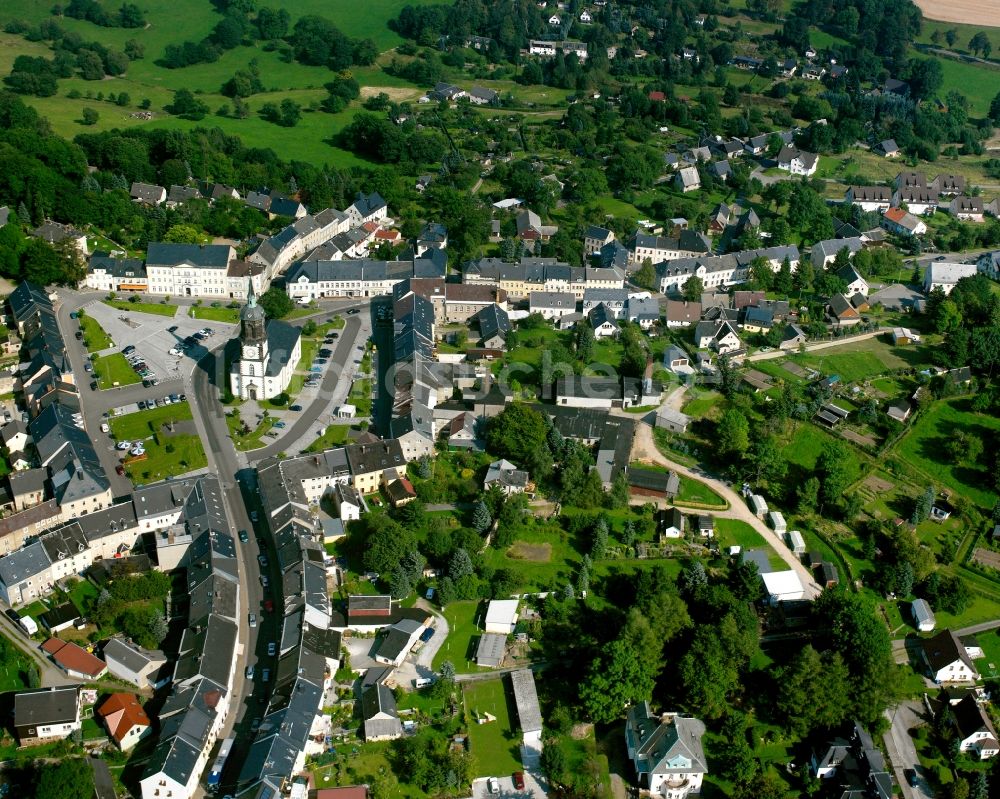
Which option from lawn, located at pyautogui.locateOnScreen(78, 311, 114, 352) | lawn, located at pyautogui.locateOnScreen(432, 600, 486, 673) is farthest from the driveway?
lawn, located at pyautogui.locateOnScreen(78, 311, 114, 352)

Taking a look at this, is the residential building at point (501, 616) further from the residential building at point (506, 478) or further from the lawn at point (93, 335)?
the lawn at point (93, 335)

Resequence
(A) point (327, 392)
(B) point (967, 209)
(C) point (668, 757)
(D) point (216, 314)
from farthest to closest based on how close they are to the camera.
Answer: (B) point (967, 209) → (D) point (216, 314) → (A) point (327, 392) → (C) point (668, 757)

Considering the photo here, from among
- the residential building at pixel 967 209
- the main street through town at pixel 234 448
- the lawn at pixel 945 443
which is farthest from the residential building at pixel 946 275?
the main street through town at pixel 234 448

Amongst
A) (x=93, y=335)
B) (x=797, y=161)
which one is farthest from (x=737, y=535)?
(x=797, y=161)

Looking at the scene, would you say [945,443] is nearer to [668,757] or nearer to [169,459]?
[668,757]

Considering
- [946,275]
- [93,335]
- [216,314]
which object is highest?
[946,275]

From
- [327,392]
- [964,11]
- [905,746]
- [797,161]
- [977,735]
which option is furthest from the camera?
[964,11]
